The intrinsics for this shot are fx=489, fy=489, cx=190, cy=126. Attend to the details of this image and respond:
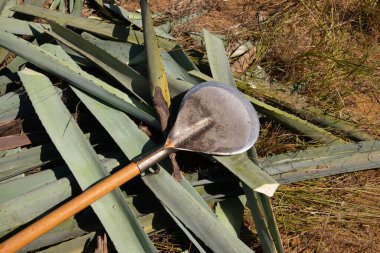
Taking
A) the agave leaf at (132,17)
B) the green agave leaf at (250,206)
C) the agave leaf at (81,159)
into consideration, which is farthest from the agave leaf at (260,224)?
the agave leaf at (132,17)

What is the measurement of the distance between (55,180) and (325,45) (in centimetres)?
155

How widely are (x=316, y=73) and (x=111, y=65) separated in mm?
1019

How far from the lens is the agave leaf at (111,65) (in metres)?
1.91

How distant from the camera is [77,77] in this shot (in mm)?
1871

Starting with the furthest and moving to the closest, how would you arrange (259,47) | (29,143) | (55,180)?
(259,47), (29,143), (55,180)

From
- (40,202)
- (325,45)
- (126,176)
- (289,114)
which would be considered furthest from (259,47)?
(40,202)

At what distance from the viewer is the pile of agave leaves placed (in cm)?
164

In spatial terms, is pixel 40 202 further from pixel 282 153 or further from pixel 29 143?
pixel 282 153

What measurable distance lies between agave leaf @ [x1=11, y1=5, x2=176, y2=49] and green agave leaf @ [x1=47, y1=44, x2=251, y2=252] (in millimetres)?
436

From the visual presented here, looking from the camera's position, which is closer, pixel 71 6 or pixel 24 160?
pixel 24 160

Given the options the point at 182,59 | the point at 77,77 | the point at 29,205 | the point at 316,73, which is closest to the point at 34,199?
the point at 29,205

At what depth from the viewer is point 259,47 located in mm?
2539

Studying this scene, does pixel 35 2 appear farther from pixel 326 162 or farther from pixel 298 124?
pixel 326 162

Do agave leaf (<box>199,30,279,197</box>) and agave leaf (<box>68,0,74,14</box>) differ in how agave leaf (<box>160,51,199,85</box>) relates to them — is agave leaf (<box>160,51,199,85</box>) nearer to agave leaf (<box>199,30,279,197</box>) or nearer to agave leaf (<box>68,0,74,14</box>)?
agave leaf (<box>199,30,279,197</box>)
